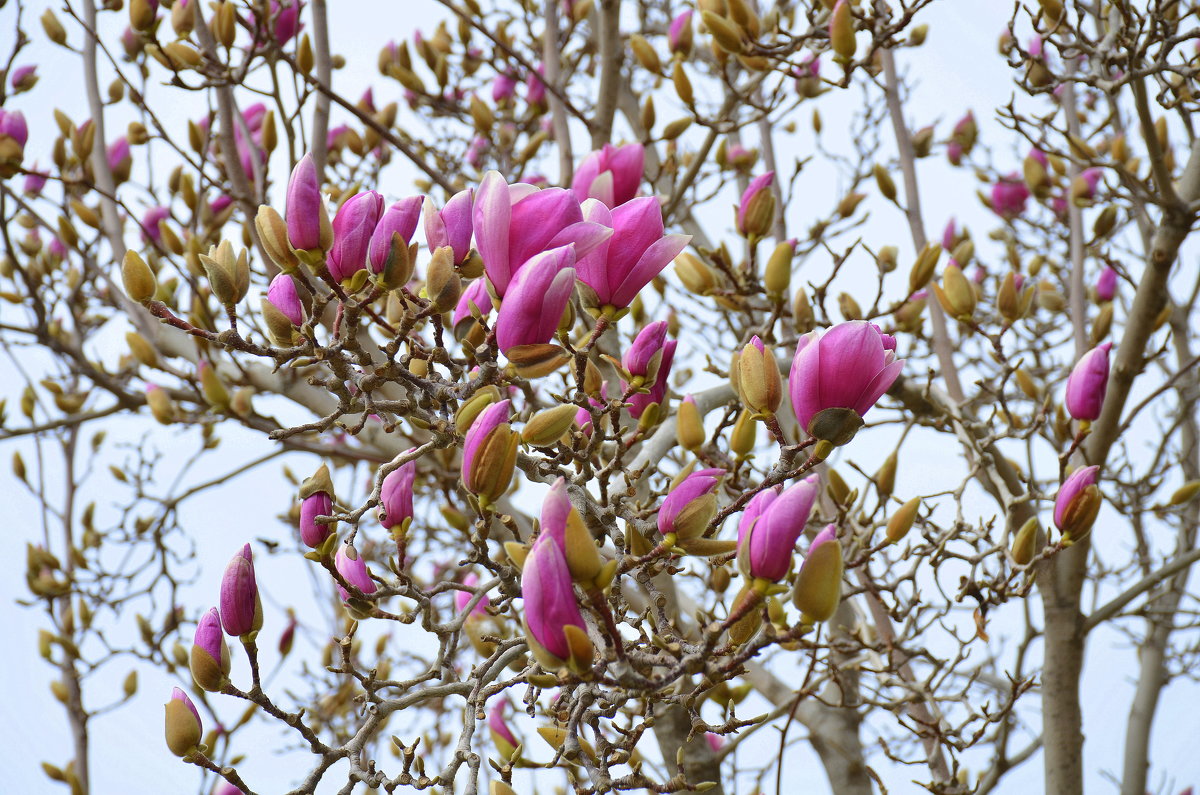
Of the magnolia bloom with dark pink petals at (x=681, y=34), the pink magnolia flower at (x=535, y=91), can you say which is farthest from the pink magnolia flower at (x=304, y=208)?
the pink magnolia flower at (x=535, y=91)

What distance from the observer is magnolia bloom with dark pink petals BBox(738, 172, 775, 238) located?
3.37ft

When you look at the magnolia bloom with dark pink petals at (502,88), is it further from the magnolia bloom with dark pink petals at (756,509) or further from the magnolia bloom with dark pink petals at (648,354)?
the magnolia bloom with dark pink petals at (756,509)

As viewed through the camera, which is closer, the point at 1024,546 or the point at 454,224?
the point at 454,224

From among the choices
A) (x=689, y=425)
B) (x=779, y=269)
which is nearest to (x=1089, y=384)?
(x=779, y=269)

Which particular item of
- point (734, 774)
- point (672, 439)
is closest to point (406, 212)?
point (672, 439)

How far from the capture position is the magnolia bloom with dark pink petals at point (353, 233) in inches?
23.5

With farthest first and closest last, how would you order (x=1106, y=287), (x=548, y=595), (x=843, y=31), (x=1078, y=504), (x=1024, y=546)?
(x=1106, y=287) < (x=843, y=31) < (x=1024, y=546) < (x=1078, y=504) < (x=548, y=595)

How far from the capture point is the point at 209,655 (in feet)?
2.00

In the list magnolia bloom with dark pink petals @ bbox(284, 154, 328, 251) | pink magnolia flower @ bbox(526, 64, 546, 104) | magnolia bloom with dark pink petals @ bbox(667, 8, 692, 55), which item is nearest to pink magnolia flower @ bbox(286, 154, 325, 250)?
magnolia bloom with dark pink petals @ bbox(284, 154, 328, 251)

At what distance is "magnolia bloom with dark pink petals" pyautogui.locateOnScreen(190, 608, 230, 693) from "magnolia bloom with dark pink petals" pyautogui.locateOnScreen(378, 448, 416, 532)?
0.13 metres

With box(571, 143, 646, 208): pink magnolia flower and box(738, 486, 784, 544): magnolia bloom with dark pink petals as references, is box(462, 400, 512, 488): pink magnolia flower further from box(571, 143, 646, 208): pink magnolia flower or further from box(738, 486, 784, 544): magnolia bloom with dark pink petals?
box(571, 143, 646, 208): pink magnolia flower

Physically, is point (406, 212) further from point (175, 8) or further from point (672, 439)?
point (175, 8)

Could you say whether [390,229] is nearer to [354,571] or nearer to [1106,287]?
[354,571]

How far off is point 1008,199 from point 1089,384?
5.13ft
